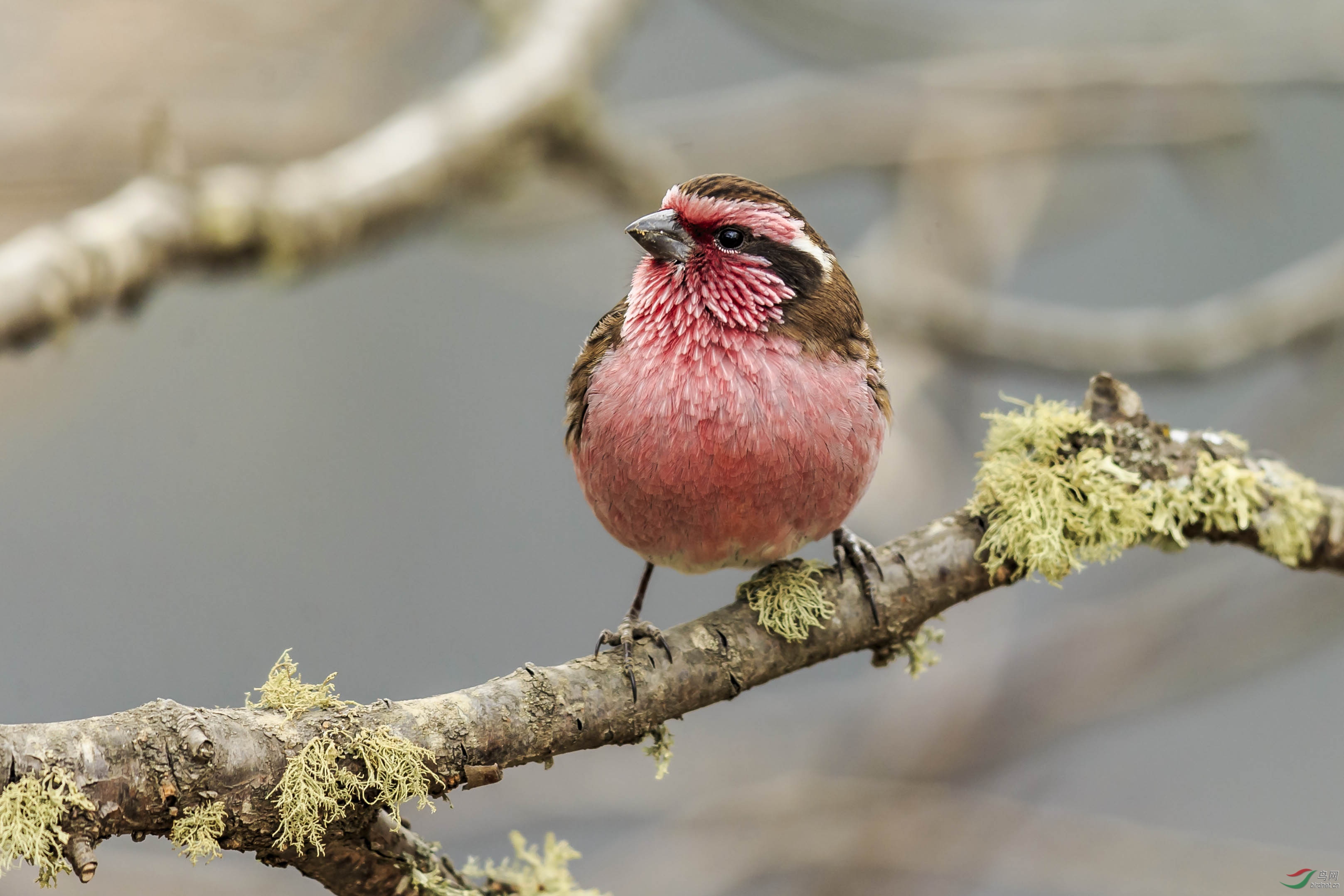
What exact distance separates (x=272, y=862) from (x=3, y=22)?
19.5ft

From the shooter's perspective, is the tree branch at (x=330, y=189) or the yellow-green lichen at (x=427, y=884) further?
the tree branch at (x=330, y=189)

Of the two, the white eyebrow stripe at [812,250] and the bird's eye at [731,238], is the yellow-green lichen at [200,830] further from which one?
the white eyebrow stripe at [812,250]

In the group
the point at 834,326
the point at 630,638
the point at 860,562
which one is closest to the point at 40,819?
the point at 630,638

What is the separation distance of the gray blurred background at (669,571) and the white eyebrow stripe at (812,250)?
253 cm

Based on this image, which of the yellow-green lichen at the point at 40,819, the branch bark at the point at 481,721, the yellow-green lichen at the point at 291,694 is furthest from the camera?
the yellow-green lichen at the point at 291,694

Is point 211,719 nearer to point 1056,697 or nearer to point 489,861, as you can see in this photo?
point 489,861

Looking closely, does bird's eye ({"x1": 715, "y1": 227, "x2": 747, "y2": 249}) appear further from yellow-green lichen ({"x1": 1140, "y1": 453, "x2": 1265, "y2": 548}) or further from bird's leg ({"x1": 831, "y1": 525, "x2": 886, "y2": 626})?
yellow-green lichen ({"x1": 1140, "y1": 453, "x2": 1265, "y2": 548})

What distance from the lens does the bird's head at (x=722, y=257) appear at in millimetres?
2852

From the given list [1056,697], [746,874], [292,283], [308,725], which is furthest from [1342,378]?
[308,725]

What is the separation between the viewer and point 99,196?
6195 mm

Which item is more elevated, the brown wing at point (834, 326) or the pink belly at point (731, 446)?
the brown wing at point (834, 326)

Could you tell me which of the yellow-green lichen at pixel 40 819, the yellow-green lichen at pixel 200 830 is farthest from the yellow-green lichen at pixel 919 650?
the yellow-green lichen at pixel 40 819

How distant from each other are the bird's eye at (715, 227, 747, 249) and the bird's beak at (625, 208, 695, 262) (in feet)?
0.24

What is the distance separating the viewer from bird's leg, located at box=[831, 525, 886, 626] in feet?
9.27
